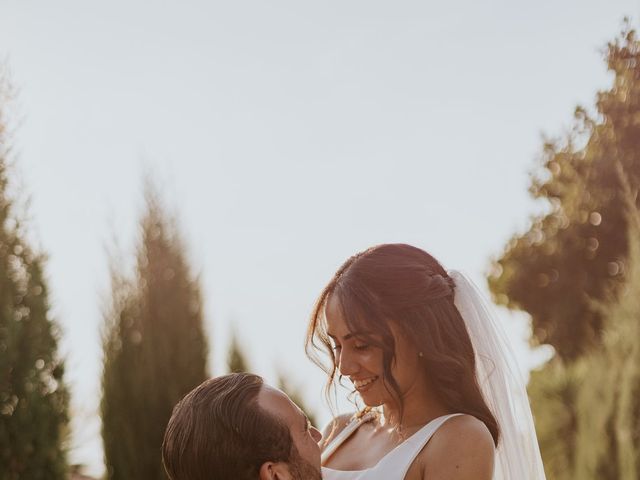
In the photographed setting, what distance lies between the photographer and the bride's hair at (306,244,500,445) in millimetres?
3008

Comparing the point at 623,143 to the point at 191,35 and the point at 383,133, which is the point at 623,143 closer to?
the point at 383,133

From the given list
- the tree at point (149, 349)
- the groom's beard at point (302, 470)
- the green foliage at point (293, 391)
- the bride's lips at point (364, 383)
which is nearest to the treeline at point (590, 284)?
the bride's lips at point (364, 383)

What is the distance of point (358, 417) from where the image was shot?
3543 mm

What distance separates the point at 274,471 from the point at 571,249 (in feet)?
38.6

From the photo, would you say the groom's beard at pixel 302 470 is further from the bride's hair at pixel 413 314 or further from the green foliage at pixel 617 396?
the green foliage at pixel 617 396

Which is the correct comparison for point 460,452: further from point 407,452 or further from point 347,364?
point 347,364

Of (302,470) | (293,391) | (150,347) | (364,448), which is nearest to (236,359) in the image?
(293,391)

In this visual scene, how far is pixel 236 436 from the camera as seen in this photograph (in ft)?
8.02

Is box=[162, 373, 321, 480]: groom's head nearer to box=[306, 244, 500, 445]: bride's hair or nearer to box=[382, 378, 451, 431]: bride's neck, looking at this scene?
box=[306, 244, 500, 445]: bride's hair

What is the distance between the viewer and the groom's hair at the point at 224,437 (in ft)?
7.98

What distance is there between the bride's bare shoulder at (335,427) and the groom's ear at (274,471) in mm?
1100

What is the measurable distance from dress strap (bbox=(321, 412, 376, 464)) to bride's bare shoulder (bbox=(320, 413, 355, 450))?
0.14ft

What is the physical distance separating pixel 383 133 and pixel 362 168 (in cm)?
36

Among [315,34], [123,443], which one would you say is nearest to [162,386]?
[123,443]
